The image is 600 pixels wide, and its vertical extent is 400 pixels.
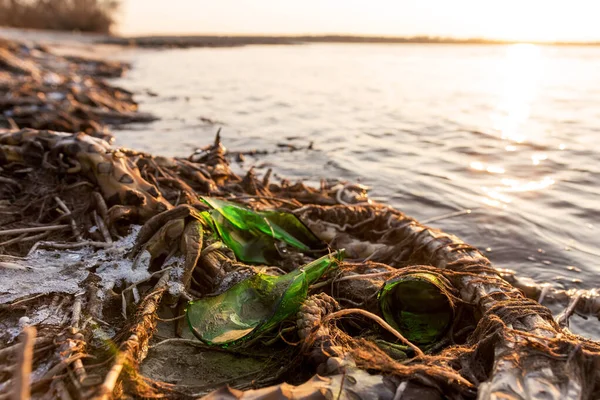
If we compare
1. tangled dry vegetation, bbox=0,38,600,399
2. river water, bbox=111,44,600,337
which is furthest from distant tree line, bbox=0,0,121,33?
tangled dry vegetation, bbox=0,38,600,399

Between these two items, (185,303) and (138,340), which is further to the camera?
(185,303)

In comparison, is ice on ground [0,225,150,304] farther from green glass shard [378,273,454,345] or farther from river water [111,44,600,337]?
river water [111,44,600,337]

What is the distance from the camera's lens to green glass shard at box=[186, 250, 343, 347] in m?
1.91

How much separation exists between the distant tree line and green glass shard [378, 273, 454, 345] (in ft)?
184

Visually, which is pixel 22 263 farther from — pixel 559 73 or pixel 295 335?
pixel 559 73

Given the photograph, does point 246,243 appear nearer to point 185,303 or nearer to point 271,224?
point 271,224

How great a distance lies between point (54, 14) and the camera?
49.2 meters

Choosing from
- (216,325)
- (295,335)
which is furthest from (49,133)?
(295,335)

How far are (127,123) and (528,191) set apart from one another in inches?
239

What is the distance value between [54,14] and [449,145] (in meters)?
52.8

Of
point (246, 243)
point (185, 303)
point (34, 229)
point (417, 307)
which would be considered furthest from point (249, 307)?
point (34, 229)

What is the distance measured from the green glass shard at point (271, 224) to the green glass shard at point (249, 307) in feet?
1.76

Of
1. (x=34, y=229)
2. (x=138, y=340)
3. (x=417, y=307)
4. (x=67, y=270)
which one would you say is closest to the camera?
(x=138, y=340)

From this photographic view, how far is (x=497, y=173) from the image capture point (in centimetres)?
556
